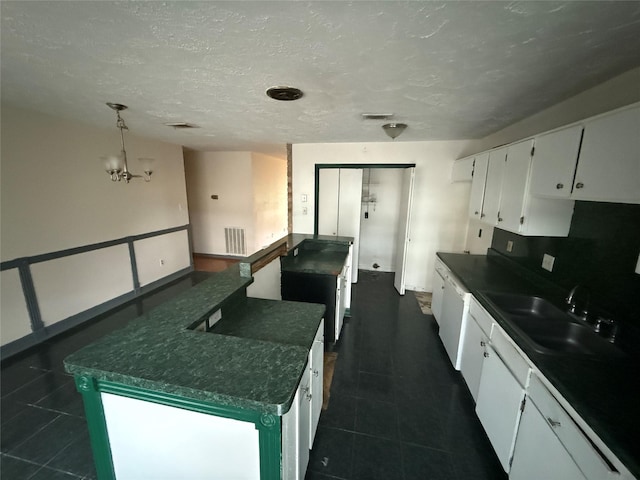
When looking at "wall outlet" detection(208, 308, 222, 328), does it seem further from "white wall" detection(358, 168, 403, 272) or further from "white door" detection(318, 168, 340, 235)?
"white wall" detection(358, 168, 403, 272)

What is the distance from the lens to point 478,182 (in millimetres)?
2744

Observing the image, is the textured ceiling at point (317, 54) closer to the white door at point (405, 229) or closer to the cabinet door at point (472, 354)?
the white door at point (405, 229)

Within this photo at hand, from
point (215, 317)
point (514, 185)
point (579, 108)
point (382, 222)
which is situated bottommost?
point (215, 317)

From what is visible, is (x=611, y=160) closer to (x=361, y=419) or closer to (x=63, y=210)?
(x=361, y=419)

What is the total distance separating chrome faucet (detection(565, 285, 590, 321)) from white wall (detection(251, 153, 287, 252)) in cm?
518

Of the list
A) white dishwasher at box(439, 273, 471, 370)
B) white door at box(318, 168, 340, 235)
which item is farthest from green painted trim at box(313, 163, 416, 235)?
white dishwasher at box(439, 273, 471, 370)

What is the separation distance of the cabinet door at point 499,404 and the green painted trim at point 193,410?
1.30 meters

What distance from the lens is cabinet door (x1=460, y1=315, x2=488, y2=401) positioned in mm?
1876

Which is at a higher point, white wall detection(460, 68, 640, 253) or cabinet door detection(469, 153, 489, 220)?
white wall detection(460, 68, 640, 253)

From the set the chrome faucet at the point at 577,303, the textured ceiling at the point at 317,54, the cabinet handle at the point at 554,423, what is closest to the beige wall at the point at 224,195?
the textured ceiling at the point at 317,54

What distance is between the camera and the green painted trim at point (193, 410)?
88cm

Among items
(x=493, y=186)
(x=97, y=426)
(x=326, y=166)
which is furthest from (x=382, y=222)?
(x=97, y=426)

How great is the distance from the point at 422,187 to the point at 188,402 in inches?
149

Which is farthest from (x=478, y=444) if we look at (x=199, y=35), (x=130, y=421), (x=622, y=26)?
(x=199, y=35)
